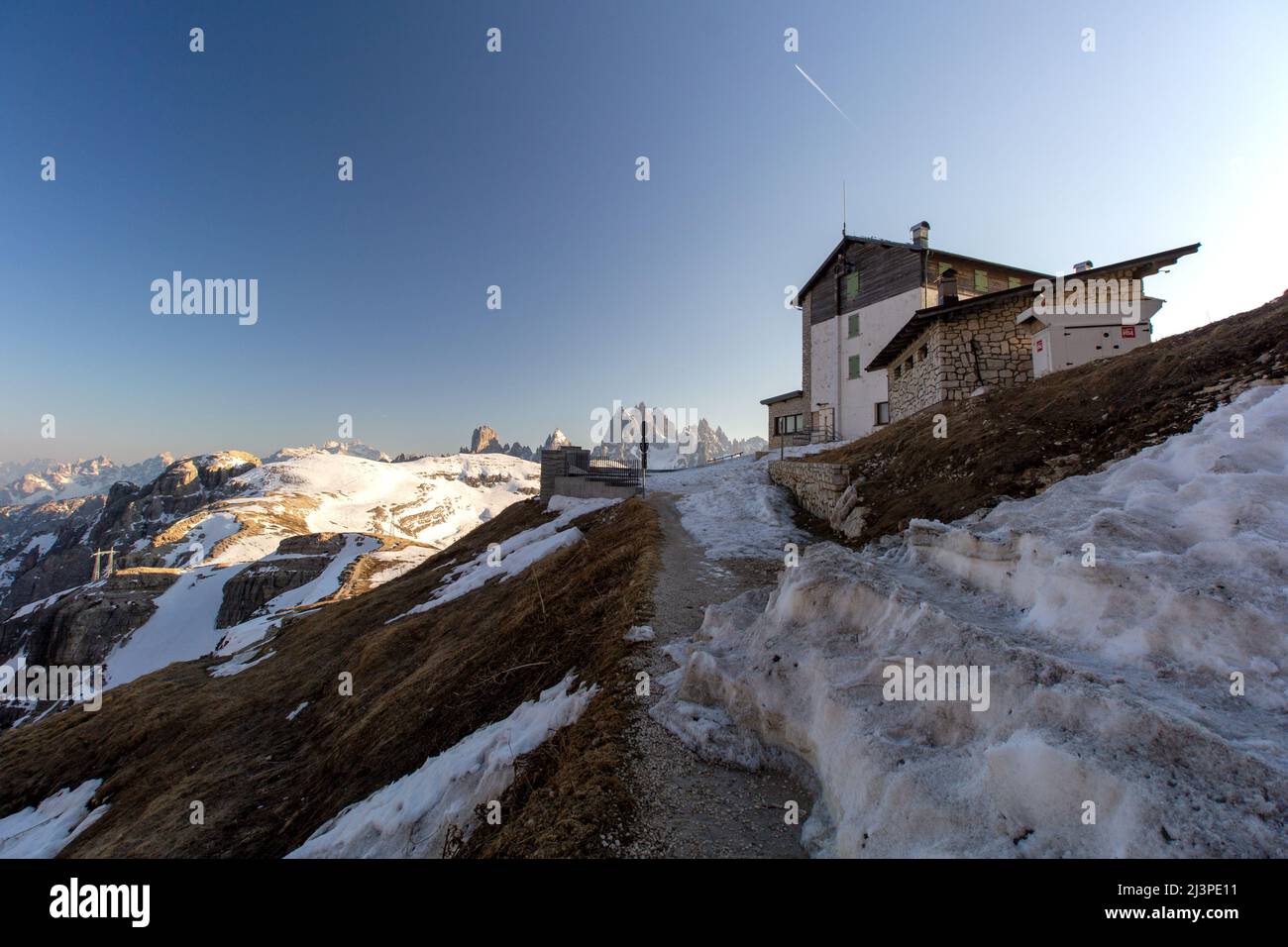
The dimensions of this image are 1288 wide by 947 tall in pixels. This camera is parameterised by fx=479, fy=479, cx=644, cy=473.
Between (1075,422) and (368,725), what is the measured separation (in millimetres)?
17318

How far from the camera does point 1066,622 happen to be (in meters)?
5.27

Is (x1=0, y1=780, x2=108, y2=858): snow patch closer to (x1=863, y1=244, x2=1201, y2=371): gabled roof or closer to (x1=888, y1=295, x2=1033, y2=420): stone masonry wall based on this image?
(x1=888, y1=295, x2=1033, y2=420): stone masonry wall

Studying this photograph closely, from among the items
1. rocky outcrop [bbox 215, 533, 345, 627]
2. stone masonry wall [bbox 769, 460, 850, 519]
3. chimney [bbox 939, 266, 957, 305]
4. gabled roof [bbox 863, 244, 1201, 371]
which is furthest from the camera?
rocky outcrop [bbox 215, 533, 345, 627]

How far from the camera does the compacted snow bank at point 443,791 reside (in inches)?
237

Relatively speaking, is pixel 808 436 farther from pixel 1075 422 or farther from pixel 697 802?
pixel 697 802

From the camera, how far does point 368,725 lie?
34.7 feet

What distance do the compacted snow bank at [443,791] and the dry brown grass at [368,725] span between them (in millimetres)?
491

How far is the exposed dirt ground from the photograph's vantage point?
9211 mm

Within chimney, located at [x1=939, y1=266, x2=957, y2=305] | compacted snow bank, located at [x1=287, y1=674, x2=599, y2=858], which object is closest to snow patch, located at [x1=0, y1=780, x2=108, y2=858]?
compacted snow bank, located at [x1=287, y1=674, x2=599, y2=858]

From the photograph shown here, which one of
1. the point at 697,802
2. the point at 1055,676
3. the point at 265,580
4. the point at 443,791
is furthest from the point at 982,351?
the point at 265,580

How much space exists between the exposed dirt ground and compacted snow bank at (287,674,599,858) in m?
9.16
